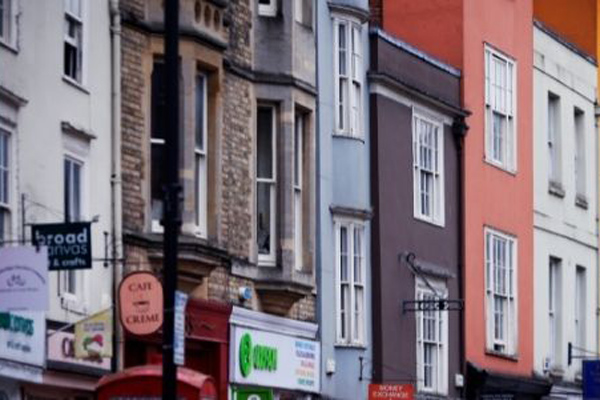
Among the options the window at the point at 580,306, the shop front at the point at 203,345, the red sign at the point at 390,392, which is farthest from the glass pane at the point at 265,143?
the window at the point at 580,306

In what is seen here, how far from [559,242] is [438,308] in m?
10.1

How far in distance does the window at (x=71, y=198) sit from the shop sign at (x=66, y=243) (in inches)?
106

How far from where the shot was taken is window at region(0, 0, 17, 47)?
25719 millimetres

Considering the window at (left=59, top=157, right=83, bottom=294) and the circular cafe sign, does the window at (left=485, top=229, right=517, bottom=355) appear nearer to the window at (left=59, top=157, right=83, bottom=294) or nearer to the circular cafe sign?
the window at (left=59, top=157, right=83, bottom=294)

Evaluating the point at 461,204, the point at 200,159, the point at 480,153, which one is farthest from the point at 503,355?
the point at 200,159

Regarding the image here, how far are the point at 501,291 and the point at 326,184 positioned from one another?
877cm

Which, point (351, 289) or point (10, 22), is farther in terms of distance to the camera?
point (351, 289)

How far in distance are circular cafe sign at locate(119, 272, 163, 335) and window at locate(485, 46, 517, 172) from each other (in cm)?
1725

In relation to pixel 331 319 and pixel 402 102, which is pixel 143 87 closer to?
pixel 331 319

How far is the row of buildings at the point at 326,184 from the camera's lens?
27203 mm

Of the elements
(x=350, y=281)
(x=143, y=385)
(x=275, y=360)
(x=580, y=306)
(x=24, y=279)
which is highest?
(x=580, y=306)

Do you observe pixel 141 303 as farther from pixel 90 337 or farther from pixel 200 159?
pixel 200 159

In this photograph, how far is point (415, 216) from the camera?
3906cm

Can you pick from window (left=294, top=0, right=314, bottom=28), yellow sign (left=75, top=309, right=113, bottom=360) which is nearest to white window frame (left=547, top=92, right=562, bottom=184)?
window (left=294, top=0, right=314, bottom=28)
